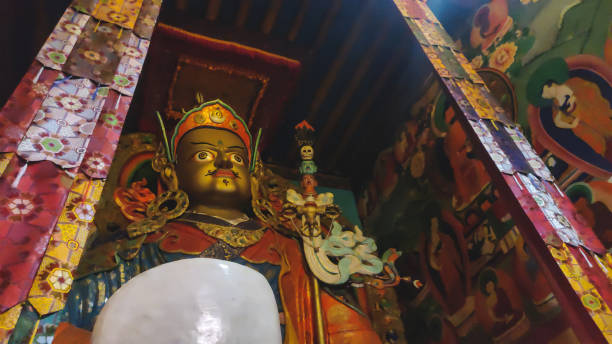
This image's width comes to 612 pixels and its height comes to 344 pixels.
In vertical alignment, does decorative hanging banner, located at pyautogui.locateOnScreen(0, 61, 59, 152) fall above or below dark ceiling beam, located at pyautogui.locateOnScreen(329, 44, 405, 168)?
above

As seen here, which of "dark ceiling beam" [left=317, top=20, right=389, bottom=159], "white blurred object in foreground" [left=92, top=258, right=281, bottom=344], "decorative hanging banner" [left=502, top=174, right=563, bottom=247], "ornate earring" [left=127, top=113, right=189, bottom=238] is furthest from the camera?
"dark ceiling beam" [left=317, top=20, right=389, bottom=159]

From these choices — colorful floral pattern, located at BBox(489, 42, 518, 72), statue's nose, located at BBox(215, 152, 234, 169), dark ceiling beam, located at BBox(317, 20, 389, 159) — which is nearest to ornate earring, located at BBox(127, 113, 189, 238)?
statue's nose, located at BBox(215, 152, 234, 169)

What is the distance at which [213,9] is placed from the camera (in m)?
3.43

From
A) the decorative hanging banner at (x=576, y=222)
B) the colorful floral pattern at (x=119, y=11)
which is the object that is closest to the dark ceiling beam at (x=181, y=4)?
the colorful floral pattern at (x=119, y=11)

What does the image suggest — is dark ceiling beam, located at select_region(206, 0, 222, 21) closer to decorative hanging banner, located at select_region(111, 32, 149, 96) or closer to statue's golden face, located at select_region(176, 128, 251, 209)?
statue's golden face, located at select_region(176, 128, 251, 209)

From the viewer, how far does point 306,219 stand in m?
2.54

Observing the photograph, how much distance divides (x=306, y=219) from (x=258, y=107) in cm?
147

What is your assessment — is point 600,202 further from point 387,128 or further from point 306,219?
point 387,128

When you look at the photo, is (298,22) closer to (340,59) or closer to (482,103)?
(340,59)

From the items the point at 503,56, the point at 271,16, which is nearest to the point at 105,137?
the point at 271,16

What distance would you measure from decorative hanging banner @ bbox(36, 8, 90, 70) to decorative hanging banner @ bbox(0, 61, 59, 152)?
1.6 inches

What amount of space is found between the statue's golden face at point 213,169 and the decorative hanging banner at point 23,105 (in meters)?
1.26

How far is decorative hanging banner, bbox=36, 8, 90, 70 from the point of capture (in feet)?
5.49

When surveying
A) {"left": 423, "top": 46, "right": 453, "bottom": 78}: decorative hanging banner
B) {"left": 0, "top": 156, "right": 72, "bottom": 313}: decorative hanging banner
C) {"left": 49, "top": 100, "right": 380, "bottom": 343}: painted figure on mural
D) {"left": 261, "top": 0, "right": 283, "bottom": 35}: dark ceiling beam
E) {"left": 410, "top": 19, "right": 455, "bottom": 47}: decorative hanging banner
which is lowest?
{"left": 49, "top": 100, "right": 380, "bottom": 343}: painted figure on mural
